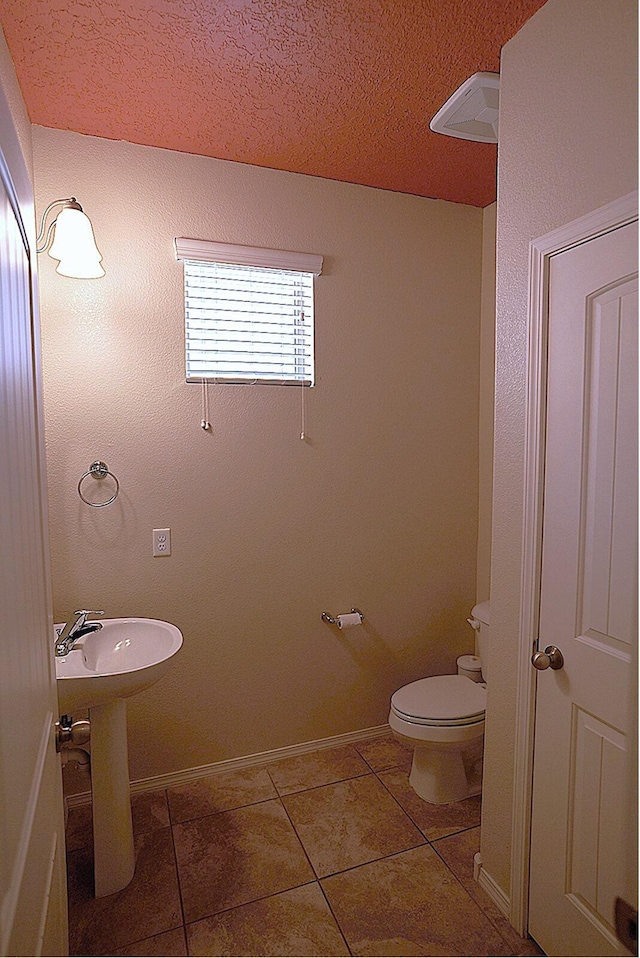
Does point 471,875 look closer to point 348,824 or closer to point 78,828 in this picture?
point 348,824

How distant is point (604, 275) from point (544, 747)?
1.29 metres

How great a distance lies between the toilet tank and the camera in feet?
8.21

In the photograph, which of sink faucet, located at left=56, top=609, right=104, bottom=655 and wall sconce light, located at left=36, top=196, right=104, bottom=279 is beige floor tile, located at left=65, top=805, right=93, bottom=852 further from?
wall sconce light, located at left=36, top=196, right=104, bottom=279

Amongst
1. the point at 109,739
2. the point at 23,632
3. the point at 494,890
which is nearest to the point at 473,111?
the point at 23,632

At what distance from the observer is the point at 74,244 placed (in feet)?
5.96

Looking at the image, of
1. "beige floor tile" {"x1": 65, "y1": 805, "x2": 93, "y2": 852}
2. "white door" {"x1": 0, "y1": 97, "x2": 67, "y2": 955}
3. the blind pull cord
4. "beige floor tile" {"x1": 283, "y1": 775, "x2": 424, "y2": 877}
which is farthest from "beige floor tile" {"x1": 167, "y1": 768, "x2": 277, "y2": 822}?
the blind pull cord

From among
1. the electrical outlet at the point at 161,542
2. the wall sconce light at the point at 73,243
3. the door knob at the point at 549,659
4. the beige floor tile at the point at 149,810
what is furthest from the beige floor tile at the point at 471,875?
the wall sconce light at the point at 73,243

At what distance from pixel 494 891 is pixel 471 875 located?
0.13 meters

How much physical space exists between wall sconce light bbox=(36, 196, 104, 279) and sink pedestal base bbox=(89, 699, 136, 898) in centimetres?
148

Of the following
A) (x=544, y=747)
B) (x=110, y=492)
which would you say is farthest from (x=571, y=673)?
(x=110, y=492)

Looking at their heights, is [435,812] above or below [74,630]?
below

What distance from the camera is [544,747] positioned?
1.57 metres

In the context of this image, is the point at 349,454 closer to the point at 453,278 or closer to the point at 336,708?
the point at 453,278

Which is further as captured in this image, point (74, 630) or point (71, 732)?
point (74, 630)
